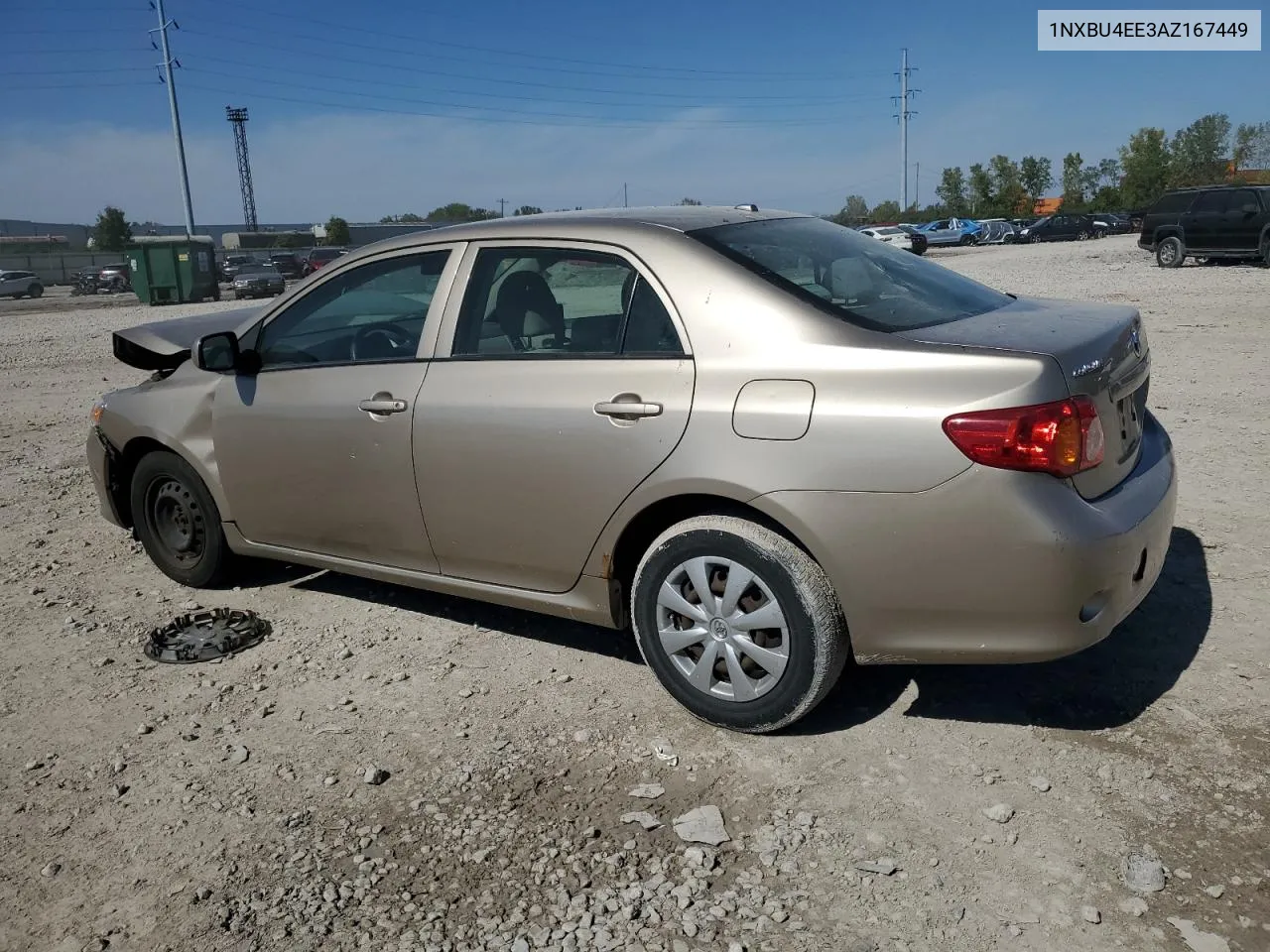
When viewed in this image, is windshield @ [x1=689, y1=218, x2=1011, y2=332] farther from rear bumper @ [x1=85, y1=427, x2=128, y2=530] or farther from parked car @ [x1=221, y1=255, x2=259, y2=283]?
parked car @ [x1=221, y1=255, x2=259, y2=283]

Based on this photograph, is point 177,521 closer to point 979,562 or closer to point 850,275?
point 850,275

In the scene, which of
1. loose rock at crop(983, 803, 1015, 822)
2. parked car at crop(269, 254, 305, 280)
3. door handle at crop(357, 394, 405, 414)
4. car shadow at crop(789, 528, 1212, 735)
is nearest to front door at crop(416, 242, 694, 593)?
door handle at crop(357, 394, 405, 414)

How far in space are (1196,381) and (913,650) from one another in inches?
286

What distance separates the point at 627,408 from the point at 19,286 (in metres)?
52.3

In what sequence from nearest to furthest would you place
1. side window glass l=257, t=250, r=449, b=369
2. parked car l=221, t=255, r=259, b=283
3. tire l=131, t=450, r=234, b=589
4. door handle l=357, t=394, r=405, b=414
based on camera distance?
door handle l=357, t=394, r=405, b=414 < side window glass l=257, t=250, r=449, b=369 < tire l=131, t=450, r=234, b=589 < parked car l=221, t=255, r=259, b=283

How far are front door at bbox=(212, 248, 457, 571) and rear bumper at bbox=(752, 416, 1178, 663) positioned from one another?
1.64m

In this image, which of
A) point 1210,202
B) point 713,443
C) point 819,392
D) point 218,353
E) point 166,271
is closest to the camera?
point 819,392

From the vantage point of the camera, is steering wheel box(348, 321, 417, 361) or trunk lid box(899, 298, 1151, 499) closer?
trunk lid box(899, 298, 1151, 499)

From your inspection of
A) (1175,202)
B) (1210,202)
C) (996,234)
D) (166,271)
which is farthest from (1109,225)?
(166,271)

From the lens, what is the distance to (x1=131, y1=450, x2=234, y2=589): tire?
196 inches

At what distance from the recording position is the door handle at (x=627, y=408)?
341 cm

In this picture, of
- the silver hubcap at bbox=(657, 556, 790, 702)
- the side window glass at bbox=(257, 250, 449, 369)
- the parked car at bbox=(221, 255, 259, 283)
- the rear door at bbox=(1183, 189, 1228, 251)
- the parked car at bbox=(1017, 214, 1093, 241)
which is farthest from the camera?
the parked car at bbox=(1017, 214, 1093, 241)

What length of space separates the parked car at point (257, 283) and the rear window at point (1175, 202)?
94.6 ft

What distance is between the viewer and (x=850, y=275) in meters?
3.74
